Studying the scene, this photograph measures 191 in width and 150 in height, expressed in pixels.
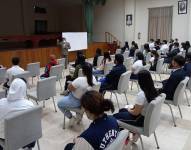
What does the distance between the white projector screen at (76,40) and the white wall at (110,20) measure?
331cm

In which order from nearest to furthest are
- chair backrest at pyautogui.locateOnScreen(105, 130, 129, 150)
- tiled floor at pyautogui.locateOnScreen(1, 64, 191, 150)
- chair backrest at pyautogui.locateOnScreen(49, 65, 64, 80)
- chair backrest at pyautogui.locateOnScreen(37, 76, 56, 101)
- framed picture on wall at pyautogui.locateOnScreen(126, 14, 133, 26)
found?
1. chair backrest at pyautogui.locateOnScreen(105, 130, 129, 150)
2. tiled floor at pyautogui.locateOnScreen(1, 64, 191, 150)
3. chair backrest at pyautogui.locateOnScreen(37, 76, 56, 101)
4. chair backrest at pyautogui.locateOnScreen(49, 65, 64, 80)
5. framed picture on wall at pyautogui.locateOnScreen(126, 14, 133, 26)

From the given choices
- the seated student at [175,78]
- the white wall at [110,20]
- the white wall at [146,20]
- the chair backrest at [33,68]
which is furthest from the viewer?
the white wall at [110,20]

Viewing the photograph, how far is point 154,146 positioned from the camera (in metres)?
2.92

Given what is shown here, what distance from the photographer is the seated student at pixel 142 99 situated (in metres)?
2.46

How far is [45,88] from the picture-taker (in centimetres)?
380

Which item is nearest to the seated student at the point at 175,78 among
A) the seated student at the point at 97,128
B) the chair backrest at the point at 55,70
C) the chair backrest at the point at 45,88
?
the chair backrest at the point at 45,88

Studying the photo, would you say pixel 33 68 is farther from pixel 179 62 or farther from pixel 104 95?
pixel 179 62

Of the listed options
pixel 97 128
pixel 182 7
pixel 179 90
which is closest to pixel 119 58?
pixel 179 90

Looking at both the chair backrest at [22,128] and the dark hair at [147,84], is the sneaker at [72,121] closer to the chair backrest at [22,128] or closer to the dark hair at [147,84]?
the chair backrest at [22,128]

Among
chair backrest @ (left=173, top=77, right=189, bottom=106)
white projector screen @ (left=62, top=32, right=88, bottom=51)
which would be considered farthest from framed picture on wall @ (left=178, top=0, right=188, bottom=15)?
chair backrest @ (left=173, top=77, right=189, bottom=106)

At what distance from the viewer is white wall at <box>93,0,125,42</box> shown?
13868 mm

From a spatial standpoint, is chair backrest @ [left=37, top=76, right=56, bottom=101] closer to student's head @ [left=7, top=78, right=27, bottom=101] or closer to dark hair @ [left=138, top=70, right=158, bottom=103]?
student's head @ [left=7, top=78, right=27, bottom=101]

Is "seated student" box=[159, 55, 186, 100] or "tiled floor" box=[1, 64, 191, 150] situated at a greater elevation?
"seated student" box=[159, 55, 186, 100]

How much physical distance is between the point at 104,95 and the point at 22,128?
2.54m
